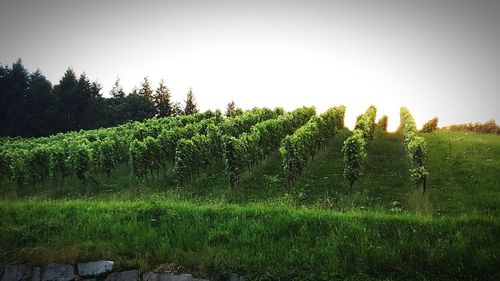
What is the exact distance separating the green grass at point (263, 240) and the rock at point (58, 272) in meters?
0.32

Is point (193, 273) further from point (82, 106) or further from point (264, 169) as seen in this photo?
point (82, 106)

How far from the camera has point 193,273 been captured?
11.7 metres

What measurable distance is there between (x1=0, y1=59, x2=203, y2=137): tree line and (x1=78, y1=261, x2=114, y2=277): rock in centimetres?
4595

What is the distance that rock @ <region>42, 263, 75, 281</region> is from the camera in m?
12.5

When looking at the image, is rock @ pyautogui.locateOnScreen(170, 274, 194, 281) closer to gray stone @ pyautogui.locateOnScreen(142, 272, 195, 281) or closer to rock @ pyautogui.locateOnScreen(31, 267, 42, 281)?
gray stone @ pyautogui.locateOnScreen(142, 272, 195, 281)

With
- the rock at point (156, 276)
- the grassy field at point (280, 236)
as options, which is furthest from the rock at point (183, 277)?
the grassy field at point (280, 236)

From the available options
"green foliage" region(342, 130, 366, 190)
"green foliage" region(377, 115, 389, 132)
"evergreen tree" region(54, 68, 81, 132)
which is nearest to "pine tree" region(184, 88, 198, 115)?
"evergreen tree" region(54, 68, 81, 132)

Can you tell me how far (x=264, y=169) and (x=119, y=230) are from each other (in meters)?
15.7

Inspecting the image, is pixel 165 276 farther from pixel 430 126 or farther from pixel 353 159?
pixel 430 126

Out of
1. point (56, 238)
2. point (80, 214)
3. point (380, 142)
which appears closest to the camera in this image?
point (56, 238)

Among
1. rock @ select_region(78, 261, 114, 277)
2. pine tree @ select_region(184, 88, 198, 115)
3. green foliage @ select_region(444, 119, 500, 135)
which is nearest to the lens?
rock @ select_region(78, 261, 114, 277)

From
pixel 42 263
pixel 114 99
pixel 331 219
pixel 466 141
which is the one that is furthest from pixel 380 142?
pixel 114 99

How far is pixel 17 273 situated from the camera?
12.8 metres

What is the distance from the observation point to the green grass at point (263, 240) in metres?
11.1
